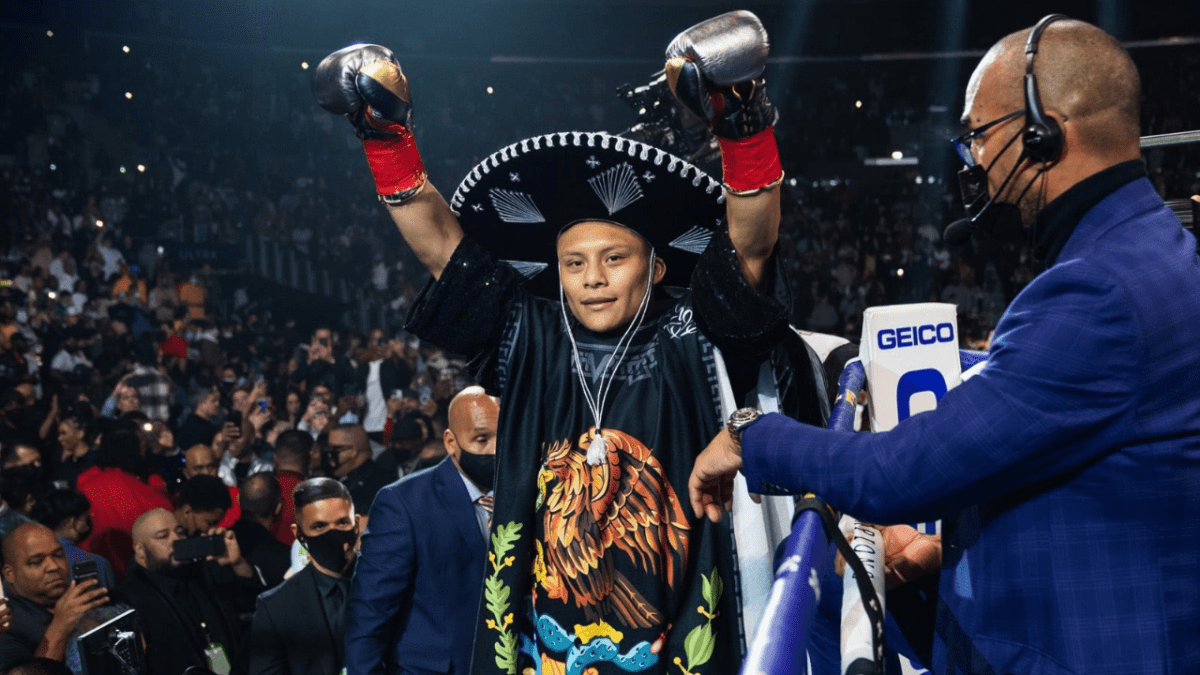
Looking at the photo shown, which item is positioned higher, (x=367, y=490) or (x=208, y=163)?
(x=208, y=163)

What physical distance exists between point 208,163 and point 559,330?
14.1 m

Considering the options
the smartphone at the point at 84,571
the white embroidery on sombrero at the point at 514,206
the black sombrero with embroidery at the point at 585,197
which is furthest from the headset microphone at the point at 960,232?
the smartphone at the point at 84,571

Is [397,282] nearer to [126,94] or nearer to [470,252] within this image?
[126,94]

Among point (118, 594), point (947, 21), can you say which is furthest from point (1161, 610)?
point (947, 21)

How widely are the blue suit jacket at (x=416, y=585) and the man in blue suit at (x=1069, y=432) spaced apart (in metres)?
1.75

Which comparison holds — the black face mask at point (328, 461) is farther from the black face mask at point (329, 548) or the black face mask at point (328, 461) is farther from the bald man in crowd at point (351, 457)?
the black face mask at point (329, 548)

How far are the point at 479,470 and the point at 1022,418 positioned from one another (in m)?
2.10

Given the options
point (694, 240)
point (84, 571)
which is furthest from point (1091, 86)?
point (84, 571)

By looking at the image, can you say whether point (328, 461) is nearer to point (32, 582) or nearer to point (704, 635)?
point (32, 582)

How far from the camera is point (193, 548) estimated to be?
149 inches

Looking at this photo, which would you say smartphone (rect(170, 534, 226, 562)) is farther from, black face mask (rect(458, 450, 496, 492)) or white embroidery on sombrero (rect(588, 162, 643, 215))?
white embroidery on sombrero (rect(588, 162, 643, 215))

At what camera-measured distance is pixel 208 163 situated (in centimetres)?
1519

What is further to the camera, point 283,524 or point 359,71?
point 283,524

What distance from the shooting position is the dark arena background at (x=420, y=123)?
1321 cm
